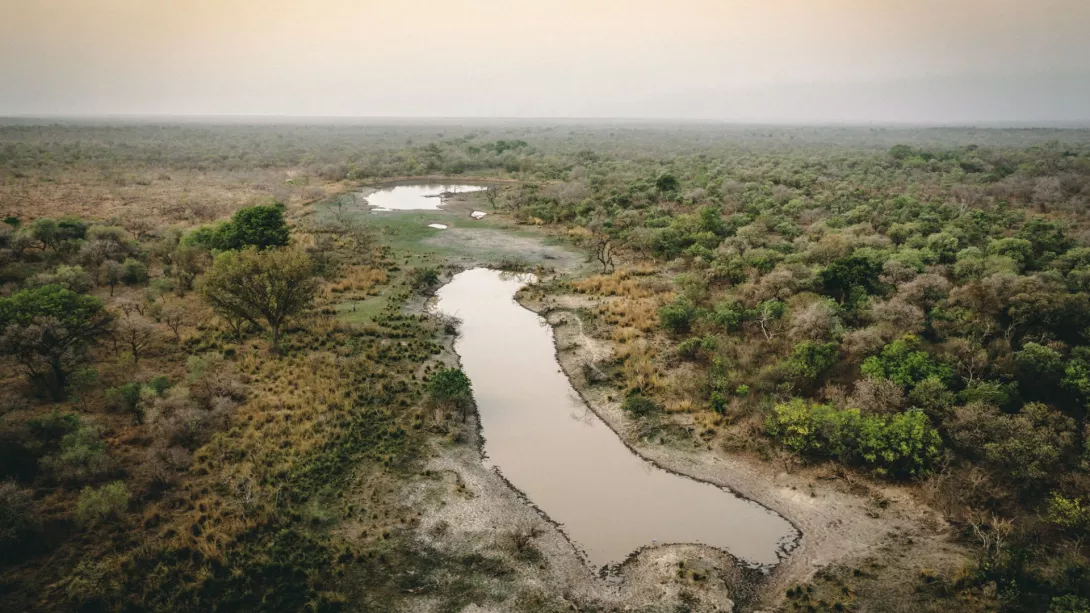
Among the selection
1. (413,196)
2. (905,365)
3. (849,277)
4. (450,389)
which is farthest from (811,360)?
(413,196)

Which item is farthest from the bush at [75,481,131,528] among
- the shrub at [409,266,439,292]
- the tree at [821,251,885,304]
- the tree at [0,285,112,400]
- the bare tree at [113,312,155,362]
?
the tree at [821,251,885,304]

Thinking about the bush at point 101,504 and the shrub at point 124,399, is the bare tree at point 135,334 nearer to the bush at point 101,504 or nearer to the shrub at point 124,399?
the shrub at point 124,399

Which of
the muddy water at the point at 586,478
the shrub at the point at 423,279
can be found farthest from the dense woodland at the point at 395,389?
the muddy water at the point at 586,478

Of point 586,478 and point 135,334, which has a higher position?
point 135,334

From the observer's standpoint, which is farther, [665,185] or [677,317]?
[665,185]

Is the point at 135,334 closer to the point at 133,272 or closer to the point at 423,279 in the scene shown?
the point at 133,272

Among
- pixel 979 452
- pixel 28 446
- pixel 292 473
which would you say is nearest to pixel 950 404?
pixel 979 452
